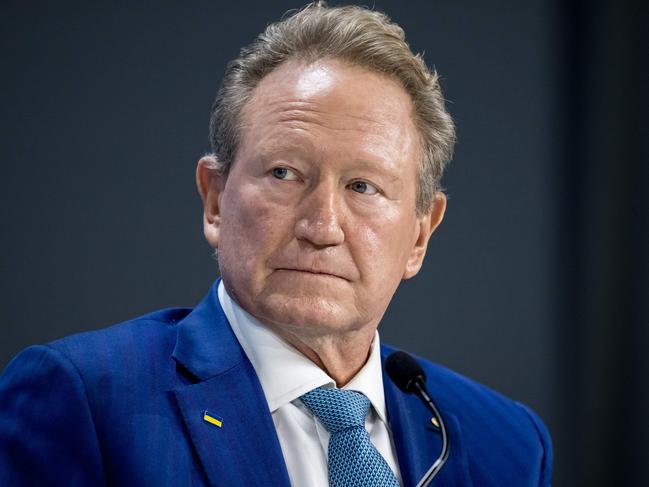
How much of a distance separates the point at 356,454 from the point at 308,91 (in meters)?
0.81

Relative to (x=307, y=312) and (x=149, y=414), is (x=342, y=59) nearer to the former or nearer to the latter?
(x=307, y=312)

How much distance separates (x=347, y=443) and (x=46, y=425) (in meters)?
0.62

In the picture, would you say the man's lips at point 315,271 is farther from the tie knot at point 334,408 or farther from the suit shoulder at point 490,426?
the suit shoulder at point 490,426

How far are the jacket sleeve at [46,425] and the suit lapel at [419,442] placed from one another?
70 centimetres

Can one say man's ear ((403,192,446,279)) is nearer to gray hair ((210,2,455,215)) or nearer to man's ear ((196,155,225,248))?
gray hair ((210,2,455,215))

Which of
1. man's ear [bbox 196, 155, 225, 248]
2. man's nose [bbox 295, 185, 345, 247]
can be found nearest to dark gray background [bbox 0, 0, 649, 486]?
man's ear [bbox 196, 155, 225, 248]

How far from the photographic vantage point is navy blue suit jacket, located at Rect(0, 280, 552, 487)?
170 cm

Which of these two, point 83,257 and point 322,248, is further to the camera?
point 83,257

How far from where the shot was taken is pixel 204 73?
3.04 metres

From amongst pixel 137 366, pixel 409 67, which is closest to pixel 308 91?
pixel 409 67

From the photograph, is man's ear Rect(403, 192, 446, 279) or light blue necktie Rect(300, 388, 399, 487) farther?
man's ear Rect(403, 192, 446, 279)

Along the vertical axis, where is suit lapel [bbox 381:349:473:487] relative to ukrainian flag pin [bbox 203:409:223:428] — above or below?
below

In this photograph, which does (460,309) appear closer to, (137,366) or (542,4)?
(542,4)

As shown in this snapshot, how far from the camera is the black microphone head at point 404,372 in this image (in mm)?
1934
